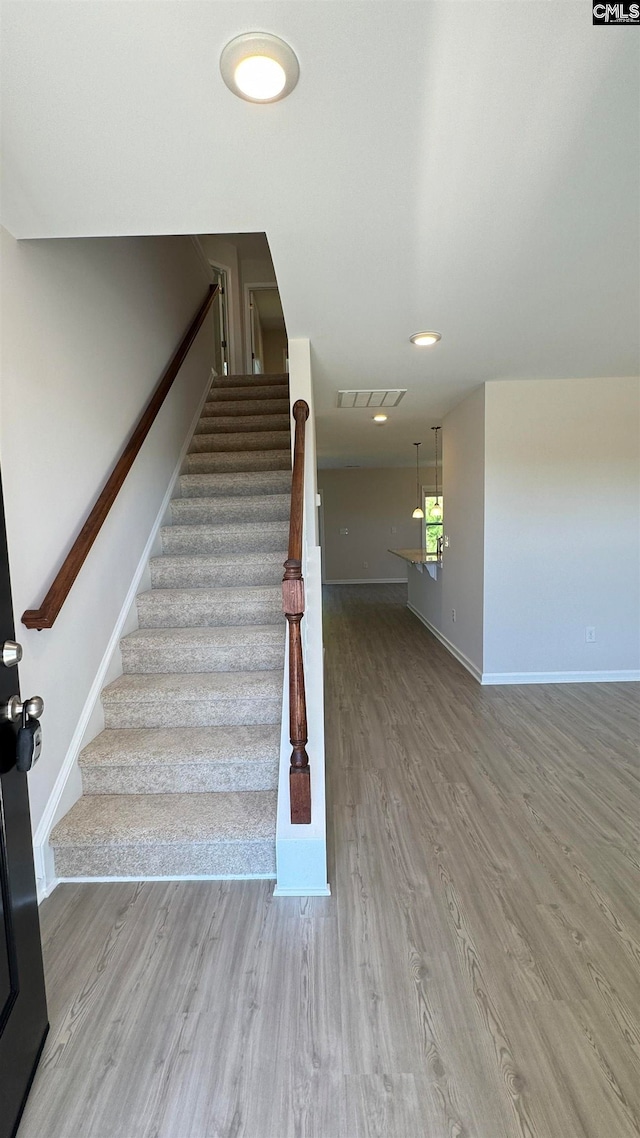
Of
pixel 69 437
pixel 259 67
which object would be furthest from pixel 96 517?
pixel 259 67

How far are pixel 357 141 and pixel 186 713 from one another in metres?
2.19

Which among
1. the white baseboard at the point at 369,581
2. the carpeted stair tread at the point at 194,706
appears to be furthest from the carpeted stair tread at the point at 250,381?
the white baseboard at the point at 369,581

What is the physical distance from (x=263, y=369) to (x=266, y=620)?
23.8ft

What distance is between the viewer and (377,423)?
5207 mm

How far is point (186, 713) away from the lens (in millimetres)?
2340

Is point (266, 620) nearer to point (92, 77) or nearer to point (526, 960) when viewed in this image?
point (526, 960)

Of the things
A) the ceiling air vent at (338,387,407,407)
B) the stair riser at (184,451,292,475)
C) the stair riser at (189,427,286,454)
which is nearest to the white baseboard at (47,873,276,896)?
the stair riser at (184,451,292,475)

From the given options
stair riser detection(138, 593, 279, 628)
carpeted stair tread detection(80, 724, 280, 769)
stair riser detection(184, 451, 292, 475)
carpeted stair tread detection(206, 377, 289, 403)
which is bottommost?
carpeted stair tread detection(80, 724, 280, 769)

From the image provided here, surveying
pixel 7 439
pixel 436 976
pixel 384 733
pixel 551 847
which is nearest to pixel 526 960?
pixel 436 976

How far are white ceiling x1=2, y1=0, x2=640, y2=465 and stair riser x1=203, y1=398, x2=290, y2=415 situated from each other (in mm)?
2331

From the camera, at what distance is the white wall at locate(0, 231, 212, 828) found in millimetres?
1777

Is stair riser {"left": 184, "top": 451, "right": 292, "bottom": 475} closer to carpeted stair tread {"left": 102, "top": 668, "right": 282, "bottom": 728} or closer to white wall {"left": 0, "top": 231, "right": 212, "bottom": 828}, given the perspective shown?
white wall {"left": 0, "top": 231, "right": 212, "bottom": 828}

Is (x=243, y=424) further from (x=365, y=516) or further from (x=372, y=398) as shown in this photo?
(x=365, y=516)

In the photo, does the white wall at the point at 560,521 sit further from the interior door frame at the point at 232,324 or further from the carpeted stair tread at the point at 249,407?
the interior door frame at the point at 232,324
